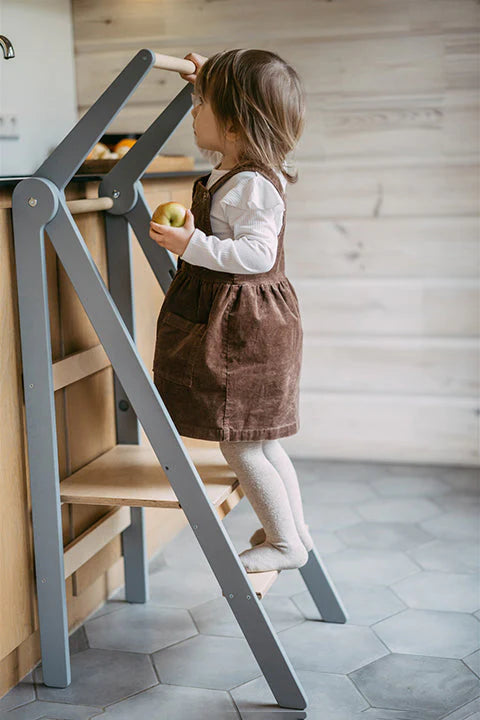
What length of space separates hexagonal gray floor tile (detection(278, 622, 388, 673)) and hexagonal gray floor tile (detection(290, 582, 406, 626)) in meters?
0.05

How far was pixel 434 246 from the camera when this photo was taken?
3.14 meters

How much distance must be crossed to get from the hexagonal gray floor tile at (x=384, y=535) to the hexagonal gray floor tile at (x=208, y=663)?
0.66 m

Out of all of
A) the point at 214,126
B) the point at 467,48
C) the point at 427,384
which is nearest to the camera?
the point at 214,126

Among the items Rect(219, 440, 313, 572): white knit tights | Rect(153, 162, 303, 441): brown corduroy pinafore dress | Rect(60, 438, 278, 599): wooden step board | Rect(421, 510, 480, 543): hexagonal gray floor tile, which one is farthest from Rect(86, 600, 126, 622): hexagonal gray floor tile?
Rect(421, 510, 480, 543): hexagonal gray floor tile

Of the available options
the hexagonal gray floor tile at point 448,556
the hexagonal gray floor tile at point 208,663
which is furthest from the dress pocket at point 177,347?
the hexagonal gray floor tile at point 448,556

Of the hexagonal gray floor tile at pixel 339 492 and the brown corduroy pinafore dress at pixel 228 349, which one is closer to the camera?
the brown corduroy pinafore dress at pixel 228 349

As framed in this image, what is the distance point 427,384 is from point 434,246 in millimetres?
489

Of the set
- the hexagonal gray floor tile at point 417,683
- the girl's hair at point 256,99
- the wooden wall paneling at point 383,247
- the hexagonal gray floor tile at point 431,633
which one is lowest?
the hexagonal gray floor tile at point 431,633

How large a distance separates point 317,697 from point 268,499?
0.40 m

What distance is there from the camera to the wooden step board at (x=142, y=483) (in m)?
1.77

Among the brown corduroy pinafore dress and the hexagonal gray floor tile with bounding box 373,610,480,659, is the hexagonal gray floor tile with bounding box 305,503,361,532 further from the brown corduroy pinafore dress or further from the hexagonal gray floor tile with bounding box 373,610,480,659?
the brown corduroy pinafore dress

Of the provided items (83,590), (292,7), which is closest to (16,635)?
(83,590)

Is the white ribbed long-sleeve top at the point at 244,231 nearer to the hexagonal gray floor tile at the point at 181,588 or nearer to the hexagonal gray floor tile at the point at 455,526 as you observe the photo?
the hexagonal gray floor tile at the point at 181,588

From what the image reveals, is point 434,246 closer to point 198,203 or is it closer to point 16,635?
point 198,203
